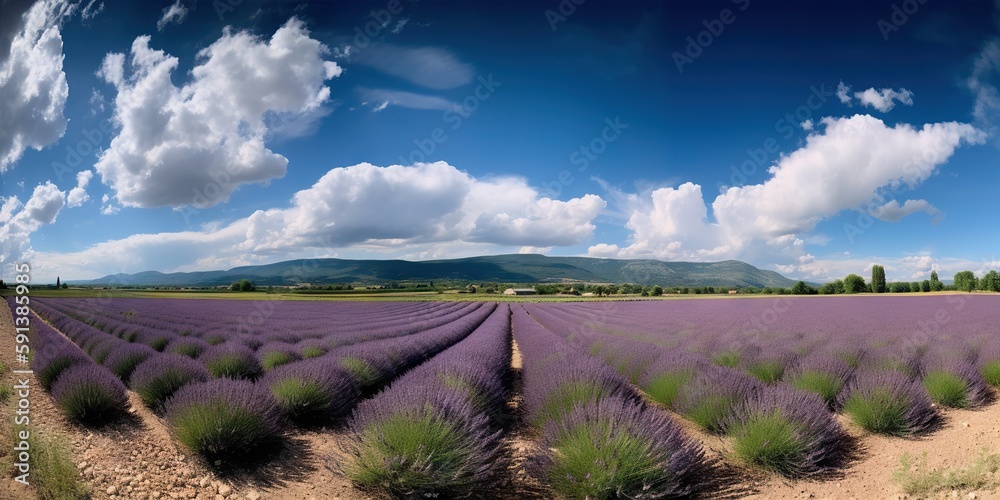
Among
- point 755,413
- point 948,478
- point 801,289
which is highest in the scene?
point 755,413

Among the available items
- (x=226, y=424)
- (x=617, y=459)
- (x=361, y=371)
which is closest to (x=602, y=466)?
(x=617, y=459)

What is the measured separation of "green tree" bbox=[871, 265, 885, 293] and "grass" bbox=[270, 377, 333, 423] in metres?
71.0

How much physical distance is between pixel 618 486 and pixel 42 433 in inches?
217

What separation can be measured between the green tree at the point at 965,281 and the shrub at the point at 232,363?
74.5m

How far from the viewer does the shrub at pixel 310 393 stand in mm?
4926

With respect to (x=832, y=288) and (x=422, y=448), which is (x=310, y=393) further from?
(x=832, y=288)

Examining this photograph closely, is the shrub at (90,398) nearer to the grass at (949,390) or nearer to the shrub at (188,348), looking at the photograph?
the shrub at (188,348)

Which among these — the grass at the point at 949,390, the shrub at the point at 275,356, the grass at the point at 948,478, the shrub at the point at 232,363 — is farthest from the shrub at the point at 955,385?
the shrub at the point at 232,363

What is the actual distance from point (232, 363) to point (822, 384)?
8.47 metres

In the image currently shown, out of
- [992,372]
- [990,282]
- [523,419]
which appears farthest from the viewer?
[990,282]

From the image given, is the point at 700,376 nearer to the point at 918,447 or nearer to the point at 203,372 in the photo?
the point at 918,447

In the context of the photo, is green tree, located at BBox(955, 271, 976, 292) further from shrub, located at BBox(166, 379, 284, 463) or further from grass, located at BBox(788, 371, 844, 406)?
shrub, located at BBox(166, 379, 284, 463)

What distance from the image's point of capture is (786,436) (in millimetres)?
3652

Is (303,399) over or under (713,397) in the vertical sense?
under
